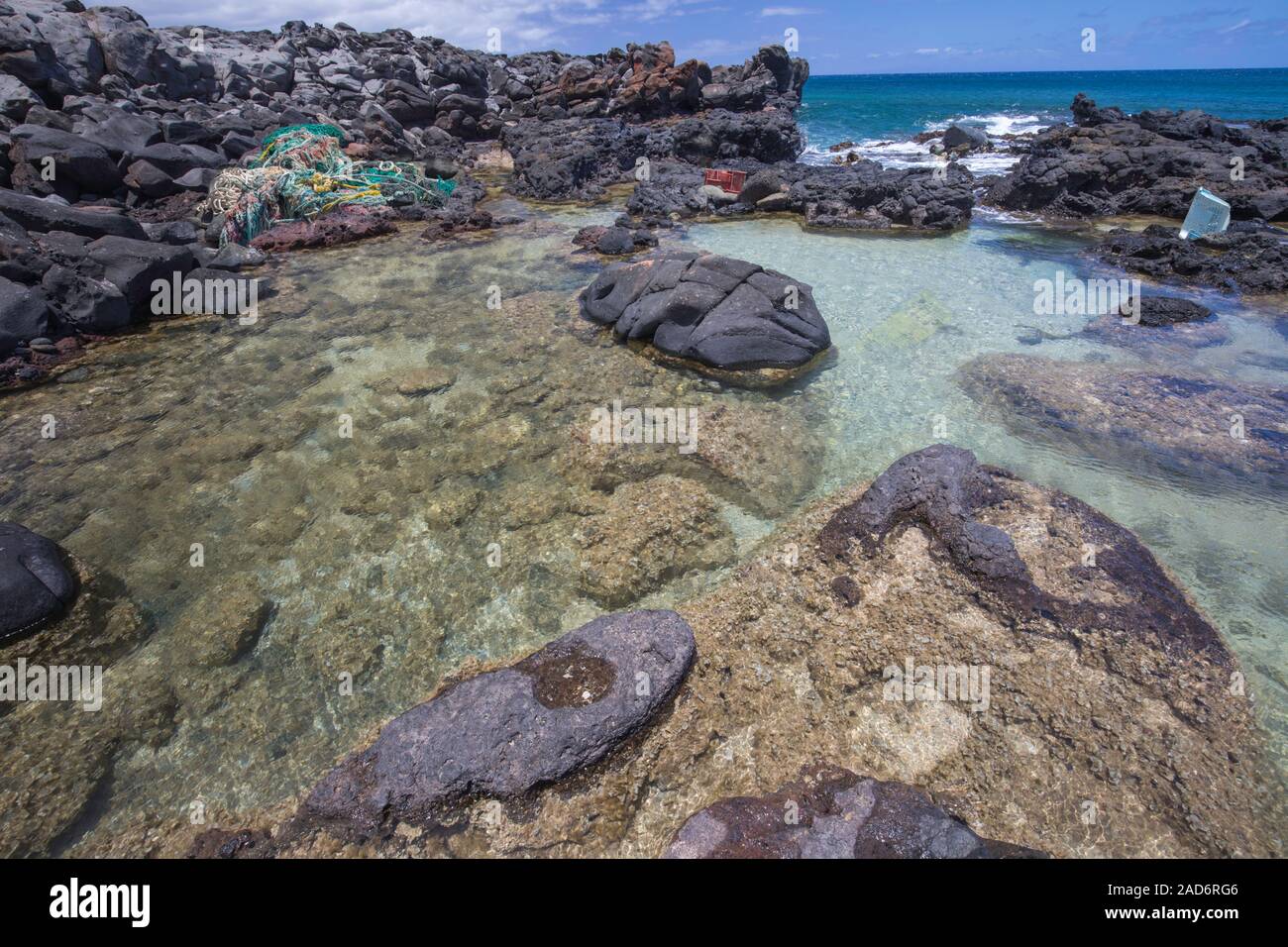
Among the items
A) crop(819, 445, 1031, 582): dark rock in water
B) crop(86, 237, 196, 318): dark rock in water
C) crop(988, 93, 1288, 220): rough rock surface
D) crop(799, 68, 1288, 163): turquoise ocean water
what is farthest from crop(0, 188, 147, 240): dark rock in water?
crop(799, 68, 1288, 163): turquoise ocean water

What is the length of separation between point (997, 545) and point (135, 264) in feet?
45.1

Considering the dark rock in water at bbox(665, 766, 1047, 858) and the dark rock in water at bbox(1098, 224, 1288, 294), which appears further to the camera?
the dark rock in water at bbox(1098, 224, 1288, 294)

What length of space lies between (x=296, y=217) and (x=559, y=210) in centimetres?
724

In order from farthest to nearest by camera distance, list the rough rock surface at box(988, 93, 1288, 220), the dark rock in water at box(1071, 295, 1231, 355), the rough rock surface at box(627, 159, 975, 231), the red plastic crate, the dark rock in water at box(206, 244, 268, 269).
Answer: the red plastic crate
the rough rock surface at box(988, 93, 1288, 220)
the rough rock surface at box(627, 159, 975, 231)
the dark rock in water at box(206, 244, 268, 269)
the dark rock in water at box(1071, 295, 1231, 355)

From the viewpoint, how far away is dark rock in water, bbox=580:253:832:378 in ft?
29.1

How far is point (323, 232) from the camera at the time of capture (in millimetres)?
14570

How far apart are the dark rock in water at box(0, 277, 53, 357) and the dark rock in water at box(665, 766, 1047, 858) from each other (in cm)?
1153

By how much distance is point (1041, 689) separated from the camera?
170 inches

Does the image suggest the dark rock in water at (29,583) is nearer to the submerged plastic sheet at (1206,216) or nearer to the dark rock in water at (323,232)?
the dark rock in water at (323,232)

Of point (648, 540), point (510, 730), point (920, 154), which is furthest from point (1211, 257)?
point (920, 154)

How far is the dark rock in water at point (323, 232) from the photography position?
14203 millimetres

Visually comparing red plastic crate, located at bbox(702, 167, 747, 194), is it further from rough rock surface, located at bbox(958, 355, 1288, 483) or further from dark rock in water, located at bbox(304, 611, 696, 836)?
dark rock in water, located at bbox(304, 611, 696, 836)
